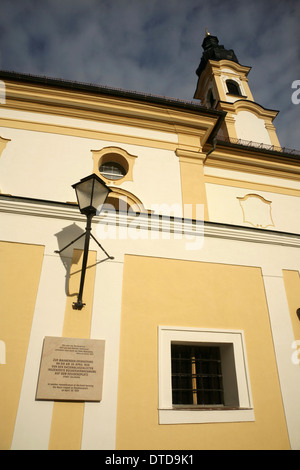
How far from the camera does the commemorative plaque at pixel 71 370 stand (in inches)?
147

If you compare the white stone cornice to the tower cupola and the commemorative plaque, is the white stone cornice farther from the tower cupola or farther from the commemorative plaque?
the tower cupola

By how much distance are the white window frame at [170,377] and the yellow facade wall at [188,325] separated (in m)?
0.07

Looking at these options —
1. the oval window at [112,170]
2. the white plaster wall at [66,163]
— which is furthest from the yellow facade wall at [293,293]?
the oval window at [112,170]

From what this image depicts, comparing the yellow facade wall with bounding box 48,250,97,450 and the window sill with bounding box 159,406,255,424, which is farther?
the window sill with bounding box 159,406,255,424

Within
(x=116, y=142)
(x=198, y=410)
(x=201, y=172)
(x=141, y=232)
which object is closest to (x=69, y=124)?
(x=116, y=142)

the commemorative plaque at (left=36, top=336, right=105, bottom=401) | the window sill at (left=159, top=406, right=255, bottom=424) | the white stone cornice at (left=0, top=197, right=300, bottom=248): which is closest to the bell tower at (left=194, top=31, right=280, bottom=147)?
the white stone cornice at (left=0, top=197, right=300, bottom=248)

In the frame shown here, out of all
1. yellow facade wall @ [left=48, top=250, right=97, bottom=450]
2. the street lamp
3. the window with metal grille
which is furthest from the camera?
the window with metal grille

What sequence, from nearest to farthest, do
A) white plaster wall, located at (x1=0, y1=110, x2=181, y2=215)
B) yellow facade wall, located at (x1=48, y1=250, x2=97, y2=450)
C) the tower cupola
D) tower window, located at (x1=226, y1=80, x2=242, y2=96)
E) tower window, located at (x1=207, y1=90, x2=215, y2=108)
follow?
yellow facade wall, located at (x1=48, y1=250, x2=97, y2=450)
white plaster wall, located at (x1=0, y1=110, x2=181, y2=215)
tower window, located at (x1=226, y1=80, x2=242, y2=96)
tower window, located at (x1=207, y1=90, x2=215, y2=108)
the tower cupola

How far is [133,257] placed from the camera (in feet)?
15.9

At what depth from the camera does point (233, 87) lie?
20.8 metres

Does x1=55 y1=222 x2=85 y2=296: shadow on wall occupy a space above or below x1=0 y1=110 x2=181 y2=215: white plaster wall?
below

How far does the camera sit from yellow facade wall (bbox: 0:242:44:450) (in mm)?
3600

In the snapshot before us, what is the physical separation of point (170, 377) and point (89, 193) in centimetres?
270

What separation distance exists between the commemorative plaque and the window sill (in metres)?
0.91
